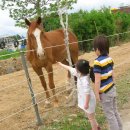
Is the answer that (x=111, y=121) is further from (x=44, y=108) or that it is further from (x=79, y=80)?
(x=44, y=108)

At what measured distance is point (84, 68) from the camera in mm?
5488

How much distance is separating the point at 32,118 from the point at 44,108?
75 cm

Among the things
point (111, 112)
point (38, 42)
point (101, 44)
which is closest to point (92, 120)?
point (111, 112)

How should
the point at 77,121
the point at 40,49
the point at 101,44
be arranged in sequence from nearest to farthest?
the point at 101,44 → the point at 77,121 → the point at 40,49

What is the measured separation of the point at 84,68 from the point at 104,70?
345mm

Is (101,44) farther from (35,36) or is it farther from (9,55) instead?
(9,55)

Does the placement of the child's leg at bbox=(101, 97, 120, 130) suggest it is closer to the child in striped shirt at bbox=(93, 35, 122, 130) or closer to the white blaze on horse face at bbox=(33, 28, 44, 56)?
the child in striped shirt at bbox=(93, 35, 122, 130)

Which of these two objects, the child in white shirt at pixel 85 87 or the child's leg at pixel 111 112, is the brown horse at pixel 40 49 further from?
the child's leg at pixel 111 112

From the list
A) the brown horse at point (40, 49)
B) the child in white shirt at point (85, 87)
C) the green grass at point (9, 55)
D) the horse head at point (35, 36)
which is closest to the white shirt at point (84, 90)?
the child in white shirt at point (85, 87)

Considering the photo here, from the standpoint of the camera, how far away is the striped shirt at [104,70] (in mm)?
5203

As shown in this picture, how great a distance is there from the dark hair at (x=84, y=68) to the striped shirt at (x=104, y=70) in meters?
0.19

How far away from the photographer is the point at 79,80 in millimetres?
5633

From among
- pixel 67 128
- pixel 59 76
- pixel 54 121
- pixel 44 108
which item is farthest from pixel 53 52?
pixel 59 76

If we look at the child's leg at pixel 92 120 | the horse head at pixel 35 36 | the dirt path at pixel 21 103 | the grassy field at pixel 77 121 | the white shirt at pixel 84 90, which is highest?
the horse head at pixel 35 36
